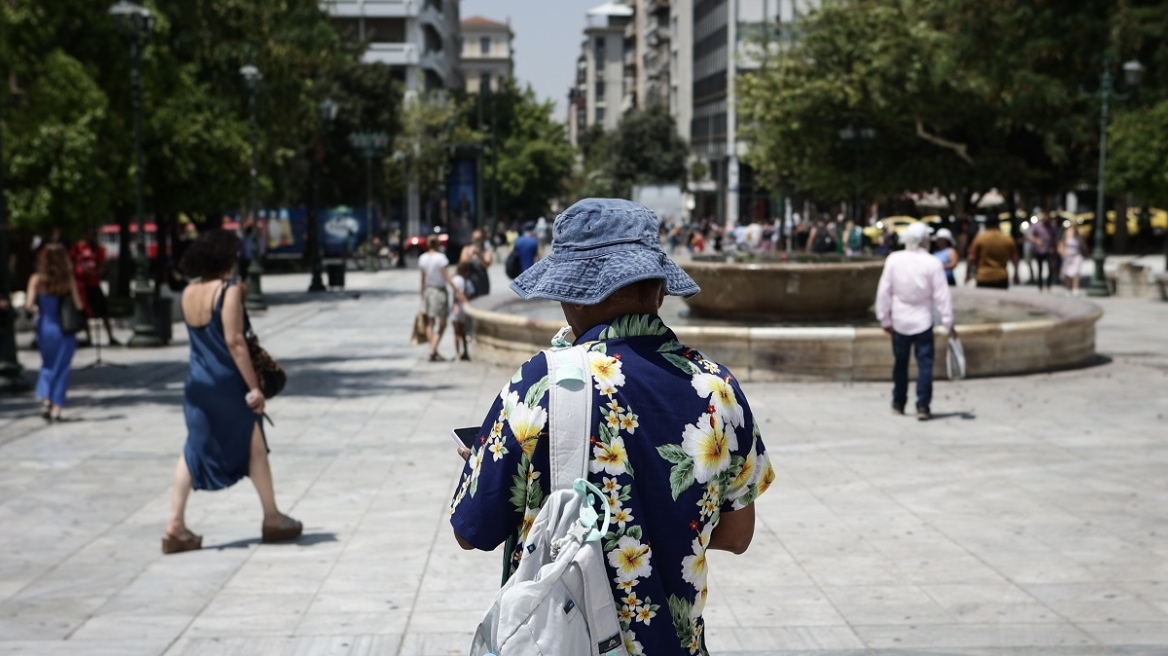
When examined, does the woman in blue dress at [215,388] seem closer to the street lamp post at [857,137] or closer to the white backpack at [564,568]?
the white backpack at [564,568]

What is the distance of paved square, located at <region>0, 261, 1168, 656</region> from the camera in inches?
239

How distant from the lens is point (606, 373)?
292cm

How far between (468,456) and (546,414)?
11.2 inches

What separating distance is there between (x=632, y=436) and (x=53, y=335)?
10.9 meters

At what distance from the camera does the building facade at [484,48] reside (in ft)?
563

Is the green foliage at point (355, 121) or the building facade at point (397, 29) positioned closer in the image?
the green foliage at point (355, 121)

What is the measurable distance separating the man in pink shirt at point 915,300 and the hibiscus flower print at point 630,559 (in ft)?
29.4

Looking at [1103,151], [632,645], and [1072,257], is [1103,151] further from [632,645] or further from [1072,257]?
[632,645]

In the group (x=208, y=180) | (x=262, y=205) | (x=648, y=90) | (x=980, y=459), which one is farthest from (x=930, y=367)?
(x=648, y=90)

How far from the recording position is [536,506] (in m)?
2.95

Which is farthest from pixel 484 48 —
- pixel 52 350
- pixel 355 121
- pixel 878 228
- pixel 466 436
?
pixel 466 436

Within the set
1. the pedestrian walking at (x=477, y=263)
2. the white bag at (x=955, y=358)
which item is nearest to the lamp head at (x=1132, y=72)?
the pedestrian walking at (x=477, y=263)

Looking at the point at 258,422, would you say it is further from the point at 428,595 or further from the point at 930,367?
the point at 930,367

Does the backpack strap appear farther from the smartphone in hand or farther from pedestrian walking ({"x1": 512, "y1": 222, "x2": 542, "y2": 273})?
pedestrian walking ({"x1": 512, "y1": 222, "x2": 542, "y2": 273})
